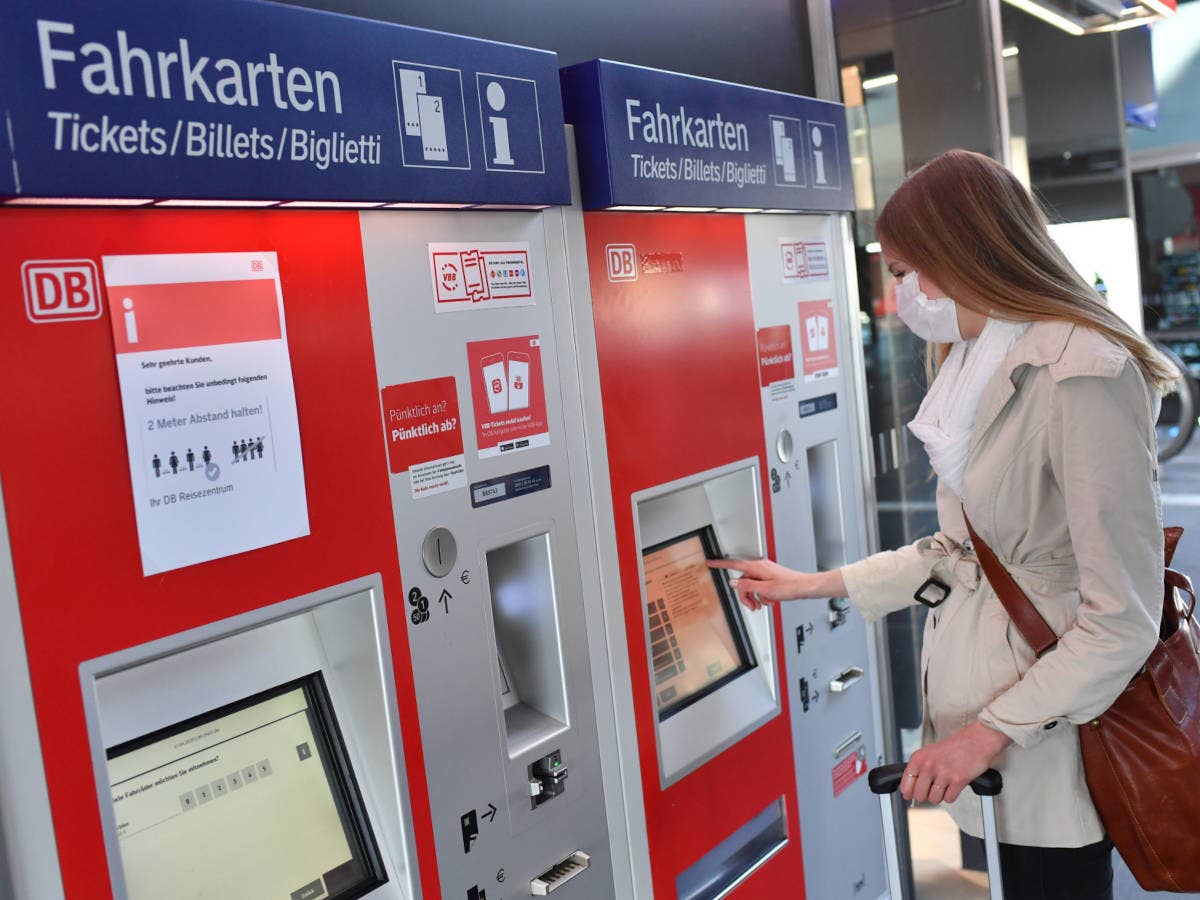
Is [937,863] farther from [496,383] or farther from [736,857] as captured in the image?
[496,383]

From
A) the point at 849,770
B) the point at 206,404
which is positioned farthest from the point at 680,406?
the point at 849,770

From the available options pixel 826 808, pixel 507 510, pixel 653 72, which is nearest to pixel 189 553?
pixel 507 510

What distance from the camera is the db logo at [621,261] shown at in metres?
2.01

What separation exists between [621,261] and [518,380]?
1.24 feet

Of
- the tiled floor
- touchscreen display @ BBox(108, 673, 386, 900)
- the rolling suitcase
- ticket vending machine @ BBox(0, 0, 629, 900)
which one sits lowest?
the tiled floor

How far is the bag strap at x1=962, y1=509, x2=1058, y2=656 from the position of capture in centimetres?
176

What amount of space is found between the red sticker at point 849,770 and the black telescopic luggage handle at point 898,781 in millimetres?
921

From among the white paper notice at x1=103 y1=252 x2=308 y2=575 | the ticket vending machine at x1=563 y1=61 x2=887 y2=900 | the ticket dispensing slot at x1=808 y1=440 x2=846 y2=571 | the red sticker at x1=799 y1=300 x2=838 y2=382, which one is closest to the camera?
the white paper notice at x1=103 y1=252 x2=308 y2=575

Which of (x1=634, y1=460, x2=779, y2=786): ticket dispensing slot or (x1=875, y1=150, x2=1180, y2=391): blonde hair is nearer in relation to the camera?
(x1=875, y1=150, x2=1180, y2=391): blonde hair

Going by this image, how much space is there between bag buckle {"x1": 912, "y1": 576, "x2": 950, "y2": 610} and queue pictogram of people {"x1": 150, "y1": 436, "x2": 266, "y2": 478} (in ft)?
3.84

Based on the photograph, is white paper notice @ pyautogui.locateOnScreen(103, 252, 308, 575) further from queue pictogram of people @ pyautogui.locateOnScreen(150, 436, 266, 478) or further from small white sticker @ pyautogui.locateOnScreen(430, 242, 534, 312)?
small white sticker @ pyautogui.locateOnScreen(430, 242, 534, 312)

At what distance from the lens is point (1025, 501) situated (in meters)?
1.74

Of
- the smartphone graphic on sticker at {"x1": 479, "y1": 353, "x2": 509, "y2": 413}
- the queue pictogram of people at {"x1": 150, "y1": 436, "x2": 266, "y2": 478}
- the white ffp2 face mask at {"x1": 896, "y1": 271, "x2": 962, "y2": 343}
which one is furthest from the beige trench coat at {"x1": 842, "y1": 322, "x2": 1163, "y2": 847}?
the queue pictogram of people at {"x1": 150, "y1": 436, "x2": 266, "y2": 478}

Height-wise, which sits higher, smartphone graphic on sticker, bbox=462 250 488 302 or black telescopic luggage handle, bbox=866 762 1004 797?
smartphone graphic on sticker, bbox=462 250 488 302
